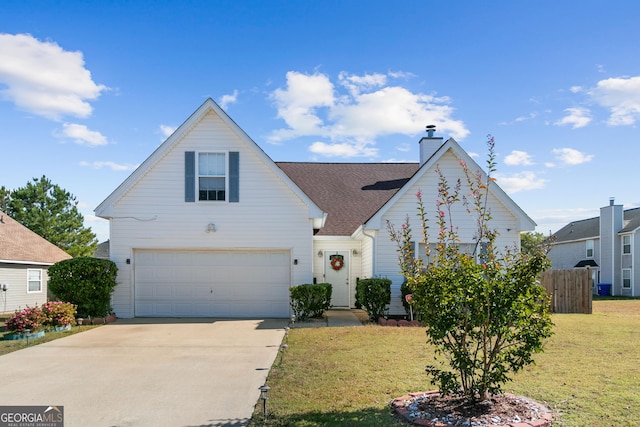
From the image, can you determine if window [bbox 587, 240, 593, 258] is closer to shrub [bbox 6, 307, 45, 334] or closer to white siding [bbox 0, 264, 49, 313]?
white siding [bbox 0, 264, 49, 313]

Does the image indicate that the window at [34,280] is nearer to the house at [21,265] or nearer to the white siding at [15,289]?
the house at [21,265]

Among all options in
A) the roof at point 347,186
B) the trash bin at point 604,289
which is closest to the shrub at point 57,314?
the roof at point 347,186

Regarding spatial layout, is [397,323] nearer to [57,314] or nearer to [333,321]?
[333,321]

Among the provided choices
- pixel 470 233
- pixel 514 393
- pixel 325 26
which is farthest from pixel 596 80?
pixel 514 393

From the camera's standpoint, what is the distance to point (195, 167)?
1599 cm

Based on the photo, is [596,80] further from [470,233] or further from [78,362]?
[78,362]

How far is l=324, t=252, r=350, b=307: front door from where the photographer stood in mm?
19172

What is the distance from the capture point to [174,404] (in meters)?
6.45

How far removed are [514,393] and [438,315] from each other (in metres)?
2.03

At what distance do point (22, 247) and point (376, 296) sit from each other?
16.6 metres

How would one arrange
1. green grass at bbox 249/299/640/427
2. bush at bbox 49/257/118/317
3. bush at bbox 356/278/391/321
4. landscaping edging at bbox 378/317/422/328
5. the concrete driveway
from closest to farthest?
green grass at bbox 249/299/640/427
the concrete driveway
landscaping edging at bbox 378/317/422/328
bush at bbox 49/257/118/317
bush at bbox 356/278/391/321

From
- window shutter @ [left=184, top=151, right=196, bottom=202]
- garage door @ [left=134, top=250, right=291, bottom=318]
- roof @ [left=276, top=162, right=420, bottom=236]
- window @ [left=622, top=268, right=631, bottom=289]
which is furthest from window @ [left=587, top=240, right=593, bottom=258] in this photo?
window shutter @ [left=184, top=151, right=196, bottom=202]

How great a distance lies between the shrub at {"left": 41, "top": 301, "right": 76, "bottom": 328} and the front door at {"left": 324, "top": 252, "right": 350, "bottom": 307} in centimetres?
891

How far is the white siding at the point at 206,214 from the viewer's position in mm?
15836
